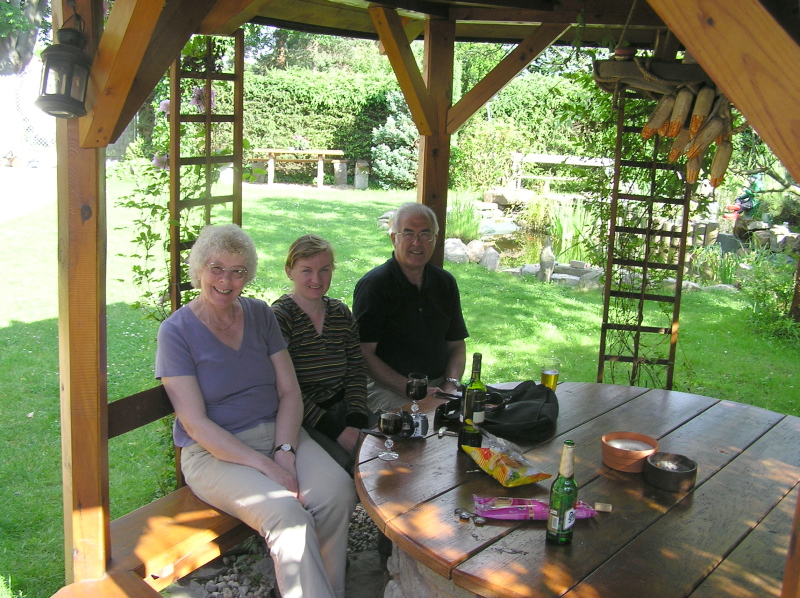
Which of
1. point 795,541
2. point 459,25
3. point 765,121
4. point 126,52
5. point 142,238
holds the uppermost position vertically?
point 459,25

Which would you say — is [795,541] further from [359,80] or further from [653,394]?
[359,80]

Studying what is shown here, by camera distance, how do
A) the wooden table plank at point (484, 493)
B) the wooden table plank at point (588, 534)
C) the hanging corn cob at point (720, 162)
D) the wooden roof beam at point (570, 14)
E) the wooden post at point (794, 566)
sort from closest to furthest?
the wooden post at point (794, 566) → the wooden table plank at point (588, 534) → the wooden table plank at point (484, 493) → the hanging corn cob at point (720, 162) → the wooden roof beam at point (570, 14)

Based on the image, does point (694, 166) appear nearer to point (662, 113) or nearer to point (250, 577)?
point (662, 113)

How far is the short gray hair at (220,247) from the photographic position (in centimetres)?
271

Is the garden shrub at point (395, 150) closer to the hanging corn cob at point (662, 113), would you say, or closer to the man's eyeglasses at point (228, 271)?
the hanging corn cob at point (662, 113)

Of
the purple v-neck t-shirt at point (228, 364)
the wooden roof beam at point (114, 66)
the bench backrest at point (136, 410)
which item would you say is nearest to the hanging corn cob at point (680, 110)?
the purple v-neck t-shirt at point (228, 364)

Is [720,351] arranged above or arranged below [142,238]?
below

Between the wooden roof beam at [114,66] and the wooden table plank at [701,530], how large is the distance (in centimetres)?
178

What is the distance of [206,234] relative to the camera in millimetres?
2770

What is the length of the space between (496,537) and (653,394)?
1547 millimetres

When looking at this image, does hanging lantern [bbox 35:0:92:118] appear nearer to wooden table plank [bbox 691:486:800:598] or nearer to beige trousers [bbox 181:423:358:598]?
beige trousers [bbox 181:423:358:598]

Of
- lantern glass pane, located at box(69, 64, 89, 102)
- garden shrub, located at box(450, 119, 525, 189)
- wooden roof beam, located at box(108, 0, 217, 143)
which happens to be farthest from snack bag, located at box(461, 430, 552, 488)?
garden shrub, located at box(450, 119, 525, 189)

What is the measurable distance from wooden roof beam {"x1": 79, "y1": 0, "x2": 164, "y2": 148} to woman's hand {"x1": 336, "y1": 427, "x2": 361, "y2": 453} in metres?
1.42

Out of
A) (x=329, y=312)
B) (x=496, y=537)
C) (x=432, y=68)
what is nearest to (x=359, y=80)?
(x=432, y=68)
